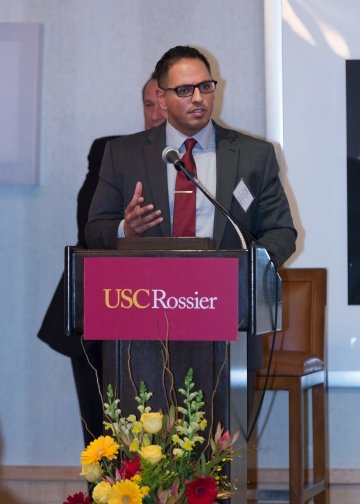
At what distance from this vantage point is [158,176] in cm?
Result: 267

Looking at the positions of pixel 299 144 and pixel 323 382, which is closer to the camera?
pixel 323 382

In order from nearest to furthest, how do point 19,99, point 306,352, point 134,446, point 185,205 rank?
1. point 134,446
2. point 185,205
3. point 306,352
4. point 19,99

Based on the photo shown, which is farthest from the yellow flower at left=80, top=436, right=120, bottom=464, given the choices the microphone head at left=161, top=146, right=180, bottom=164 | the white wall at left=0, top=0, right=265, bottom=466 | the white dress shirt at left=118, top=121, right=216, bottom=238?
the white wall at left=0, top=0, right=265, bottom=466

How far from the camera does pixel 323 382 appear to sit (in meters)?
3.76

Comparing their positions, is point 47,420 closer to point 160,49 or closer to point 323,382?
point 323,382

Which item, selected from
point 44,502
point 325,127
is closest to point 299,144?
point 325,127

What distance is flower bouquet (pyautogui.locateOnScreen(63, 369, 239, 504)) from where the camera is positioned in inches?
67.1

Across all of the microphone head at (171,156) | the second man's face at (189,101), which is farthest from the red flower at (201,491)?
the second man's face at (189,101)

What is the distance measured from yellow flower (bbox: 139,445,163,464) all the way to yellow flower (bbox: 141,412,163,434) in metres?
0.04

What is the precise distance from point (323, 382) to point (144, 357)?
5.99 feet

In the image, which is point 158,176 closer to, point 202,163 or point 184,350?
point 202,163

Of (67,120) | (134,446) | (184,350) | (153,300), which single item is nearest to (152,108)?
(67,120)

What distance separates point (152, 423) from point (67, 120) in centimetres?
262

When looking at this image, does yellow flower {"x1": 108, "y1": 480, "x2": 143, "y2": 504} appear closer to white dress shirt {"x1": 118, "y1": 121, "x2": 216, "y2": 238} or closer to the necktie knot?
white dress shirt {"x1": 118, "y1": 121, "x2": 216, "y2": 238}
